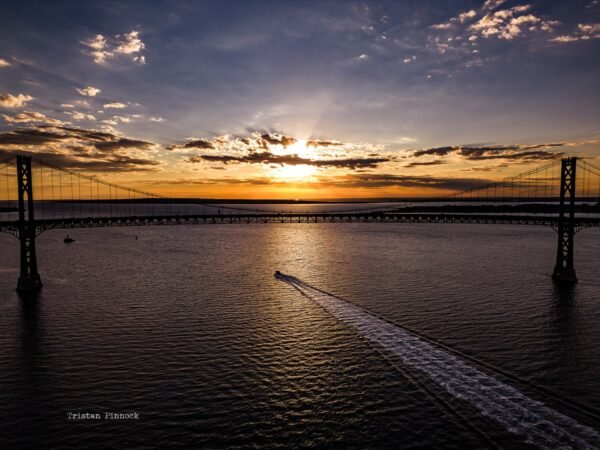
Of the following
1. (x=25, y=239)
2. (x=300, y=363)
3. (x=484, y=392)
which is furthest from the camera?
(x=25, y=239)

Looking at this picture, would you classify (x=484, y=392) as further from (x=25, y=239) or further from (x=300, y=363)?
(x=25, y=239)

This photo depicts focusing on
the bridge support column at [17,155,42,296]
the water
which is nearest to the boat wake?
the water

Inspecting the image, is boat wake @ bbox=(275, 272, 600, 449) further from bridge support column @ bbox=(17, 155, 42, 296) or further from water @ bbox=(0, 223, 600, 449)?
bridge support column @ bbox=(17, 155, 42, 296)

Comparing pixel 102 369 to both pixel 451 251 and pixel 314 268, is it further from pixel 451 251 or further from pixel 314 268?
pixel 451 251

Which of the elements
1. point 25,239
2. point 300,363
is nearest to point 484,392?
point 300,363

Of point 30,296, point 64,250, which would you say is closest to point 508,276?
point 30,296

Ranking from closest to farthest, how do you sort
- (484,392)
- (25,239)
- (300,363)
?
(484,392) < (300,363) < (25,239)

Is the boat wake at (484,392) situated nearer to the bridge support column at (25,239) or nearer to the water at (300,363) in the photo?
the water at (300,363)
